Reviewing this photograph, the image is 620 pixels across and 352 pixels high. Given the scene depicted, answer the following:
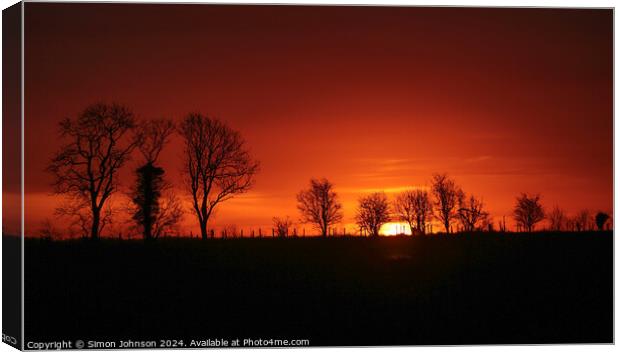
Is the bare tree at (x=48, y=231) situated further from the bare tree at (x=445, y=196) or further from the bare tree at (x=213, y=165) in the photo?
the bare tree at (x=445, y=196)

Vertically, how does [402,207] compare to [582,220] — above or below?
above

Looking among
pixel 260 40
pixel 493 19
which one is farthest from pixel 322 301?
pixel 493 19

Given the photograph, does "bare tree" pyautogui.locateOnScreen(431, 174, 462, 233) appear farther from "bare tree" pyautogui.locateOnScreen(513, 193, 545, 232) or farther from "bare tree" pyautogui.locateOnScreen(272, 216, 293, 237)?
"bare tree" pyautogui.locateOnScreen(272, 216, 293, 237)

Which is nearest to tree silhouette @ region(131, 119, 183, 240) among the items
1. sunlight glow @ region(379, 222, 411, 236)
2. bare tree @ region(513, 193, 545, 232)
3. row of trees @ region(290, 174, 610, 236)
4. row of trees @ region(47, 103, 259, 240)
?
row of trees @ region(47, 103, 259, 240)

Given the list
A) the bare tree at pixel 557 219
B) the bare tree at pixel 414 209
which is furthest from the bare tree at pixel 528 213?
the bare tree at pixel 414 209

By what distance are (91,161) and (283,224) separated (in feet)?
10.7

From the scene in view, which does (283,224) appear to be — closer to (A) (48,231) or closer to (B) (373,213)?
(B) (373,213)

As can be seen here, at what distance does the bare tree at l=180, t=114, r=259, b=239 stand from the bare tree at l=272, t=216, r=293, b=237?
728 mm

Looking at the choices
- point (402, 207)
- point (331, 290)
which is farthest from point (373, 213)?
point (331, 290)

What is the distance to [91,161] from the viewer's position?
15438 mm

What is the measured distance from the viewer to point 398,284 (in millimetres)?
15977

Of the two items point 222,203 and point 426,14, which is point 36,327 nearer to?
point 222,203

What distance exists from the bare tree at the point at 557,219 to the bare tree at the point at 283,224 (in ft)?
14.3

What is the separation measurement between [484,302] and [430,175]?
2.27 m
